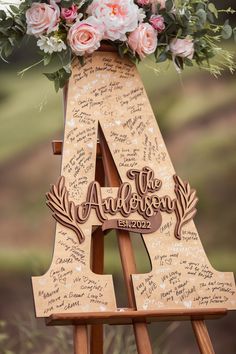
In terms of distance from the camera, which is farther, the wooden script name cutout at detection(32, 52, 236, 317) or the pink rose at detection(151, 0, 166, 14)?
the pink rose at detection(151, 0, 166, 14)

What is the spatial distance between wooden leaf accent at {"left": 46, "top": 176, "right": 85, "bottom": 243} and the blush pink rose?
1.69ft

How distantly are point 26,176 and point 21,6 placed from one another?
4.74 ft

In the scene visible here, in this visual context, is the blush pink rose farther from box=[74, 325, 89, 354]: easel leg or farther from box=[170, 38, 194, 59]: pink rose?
box=[74, 325, 89, 354]: easel leg

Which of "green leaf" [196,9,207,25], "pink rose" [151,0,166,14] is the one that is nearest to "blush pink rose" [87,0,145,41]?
"pink rose" [151,0,166,14]

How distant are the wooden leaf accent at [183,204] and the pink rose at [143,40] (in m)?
0.42

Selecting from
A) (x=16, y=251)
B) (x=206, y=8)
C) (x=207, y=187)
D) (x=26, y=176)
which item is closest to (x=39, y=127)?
(x=26, y=176)

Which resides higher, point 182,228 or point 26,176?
point 182,228

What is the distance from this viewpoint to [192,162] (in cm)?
402

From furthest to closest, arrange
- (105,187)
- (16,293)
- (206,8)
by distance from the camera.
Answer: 1. (16,293)
2. (206,8)
3. (105,187)

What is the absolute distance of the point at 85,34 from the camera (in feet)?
8.54

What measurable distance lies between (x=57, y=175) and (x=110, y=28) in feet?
4.74

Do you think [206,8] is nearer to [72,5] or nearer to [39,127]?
[72,5]

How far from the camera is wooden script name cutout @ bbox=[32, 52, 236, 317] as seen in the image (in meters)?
2.47

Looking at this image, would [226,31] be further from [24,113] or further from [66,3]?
[24,113]
